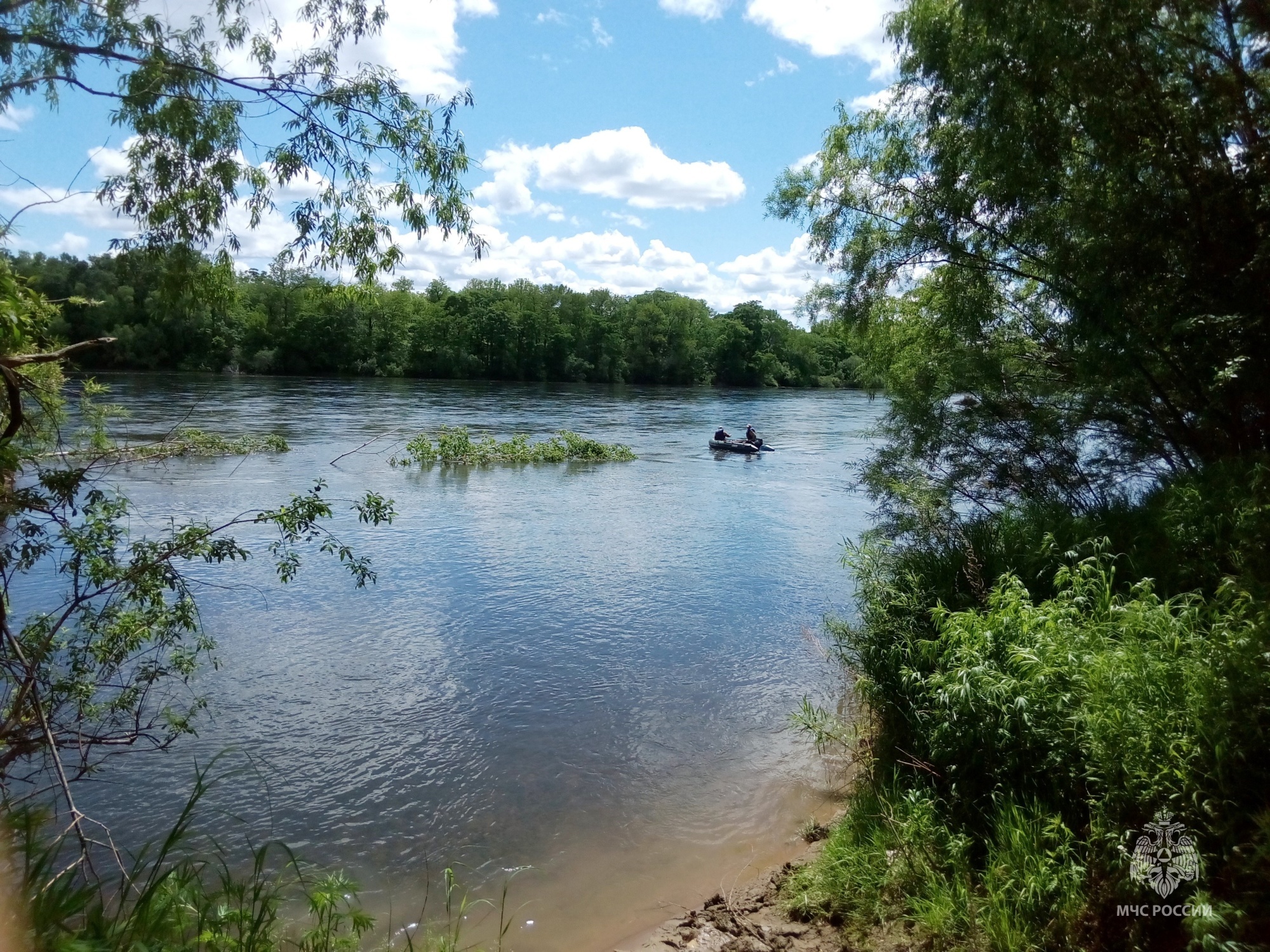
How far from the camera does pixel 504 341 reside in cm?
8194

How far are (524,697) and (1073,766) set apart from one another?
23.0 feet

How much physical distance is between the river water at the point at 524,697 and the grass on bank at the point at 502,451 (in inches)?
160

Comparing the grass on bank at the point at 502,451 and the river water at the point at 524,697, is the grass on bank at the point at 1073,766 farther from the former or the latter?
the grass on bank at the point at 502,451

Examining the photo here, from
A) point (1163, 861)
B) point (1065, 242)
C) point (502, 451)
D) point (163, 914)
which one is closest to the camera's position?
point (163, 914)

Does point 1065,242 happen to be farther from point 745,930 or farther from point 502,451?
point 502,451

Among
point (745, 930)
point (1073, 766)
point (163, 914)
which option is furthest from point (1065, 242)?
point (163, 914)

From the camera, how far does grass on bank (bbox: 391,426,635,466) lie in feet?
93.2

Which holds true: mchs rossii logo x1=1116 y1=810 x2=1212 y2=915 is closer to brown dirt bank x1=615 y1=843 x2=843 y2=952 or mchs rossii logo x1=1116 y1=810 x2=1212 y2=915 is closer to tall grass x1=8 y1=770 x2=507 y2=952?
brown dirt bank x1=615 y1=843 x2=843 y2=952

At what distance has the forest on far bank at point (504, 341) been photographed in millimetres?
60531

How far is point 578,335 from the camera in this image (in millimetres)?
86812

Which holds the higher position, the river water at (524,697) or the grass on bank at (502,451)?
the grass on bank at (502,451)

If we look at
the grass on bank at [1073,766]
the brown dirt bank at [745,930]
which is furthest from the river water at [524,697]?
the grass on bank at [1073,766]

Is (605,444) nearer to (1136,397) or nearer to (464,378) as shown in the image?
(1136,397)

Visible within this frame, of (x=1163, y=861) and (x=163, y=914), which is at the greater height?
(x=1163, y=861)
